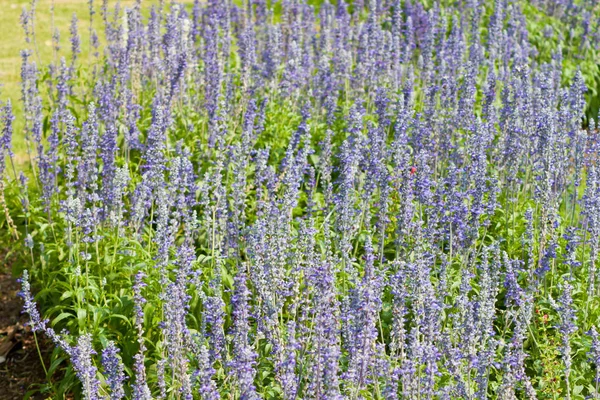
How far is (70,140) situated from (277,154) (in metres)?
2.23

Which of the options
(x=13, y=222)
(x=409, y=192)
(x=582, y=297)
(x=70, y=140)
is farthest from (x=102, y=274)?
(x=582, y=297)

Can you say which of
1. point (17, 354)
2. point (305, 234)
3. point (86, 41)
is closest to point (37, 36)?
point (86, 41)

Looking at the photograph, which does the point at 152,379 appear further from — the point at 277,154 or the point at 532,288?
the point at 277,154

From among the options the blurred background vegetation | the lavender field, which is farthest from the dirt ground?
the blurred background vegetation

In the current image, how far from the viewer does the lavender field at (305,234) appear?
14.9ft

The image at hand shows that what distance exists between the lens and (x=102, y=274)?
6117 millimetres

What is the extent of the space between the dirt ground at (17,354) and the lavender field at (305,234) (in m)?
0.15

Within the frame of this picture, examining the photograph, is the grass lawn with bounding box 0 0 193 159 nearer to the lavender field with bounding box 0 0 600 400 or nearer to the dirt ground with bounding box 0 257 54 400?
the lavender field with bounding box 0 0 600 400

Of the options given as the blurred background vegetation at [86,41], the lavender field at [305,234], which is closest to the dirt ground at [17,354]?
the lavender field at [305,234]

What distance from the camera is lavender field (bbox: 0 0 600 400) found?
4539mm

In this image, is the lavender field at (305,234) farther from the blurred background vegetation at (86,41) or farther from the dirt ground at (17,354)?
the blurred background vegetation at (86,41)

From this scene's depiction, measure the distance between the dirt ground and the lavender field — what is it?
0.15 meters

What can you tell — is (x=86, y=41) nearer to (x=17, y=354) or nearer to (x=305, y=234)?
A: (x=17, y=354)

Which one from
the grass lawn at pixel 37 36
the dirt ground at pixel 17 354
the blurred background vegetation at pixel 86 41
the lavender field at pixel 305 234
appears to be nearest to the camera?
the lavender field at pixel 305 234
